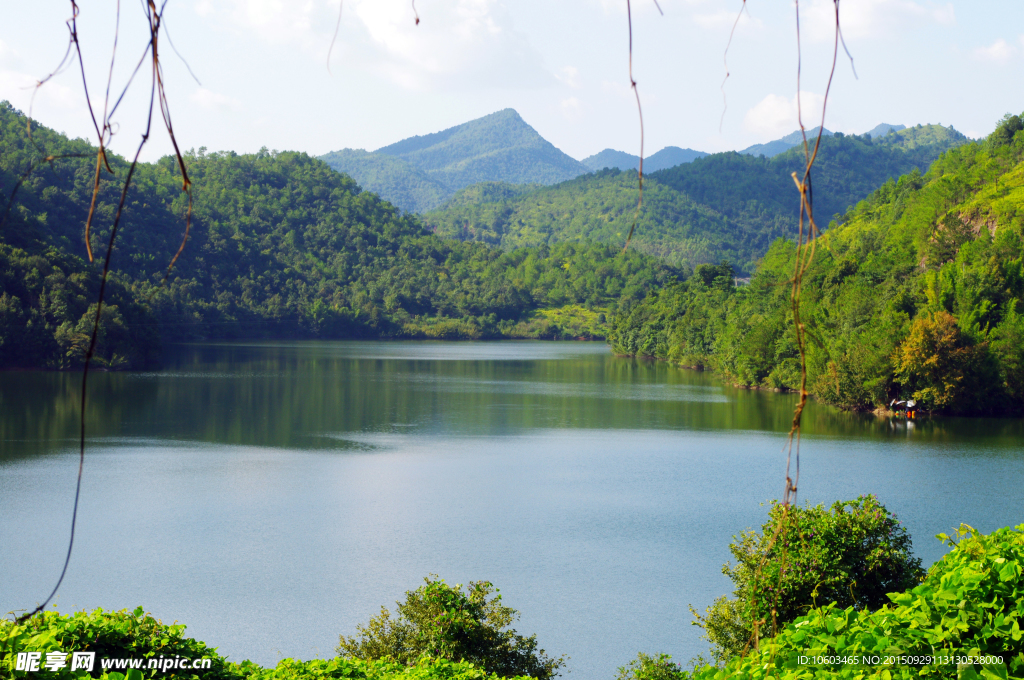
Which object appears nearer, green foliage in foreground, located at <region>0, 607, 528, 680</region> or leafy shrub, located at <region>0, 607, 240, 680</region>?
green foliage in foreground, located at <region>0, 607, 528, 680</region>

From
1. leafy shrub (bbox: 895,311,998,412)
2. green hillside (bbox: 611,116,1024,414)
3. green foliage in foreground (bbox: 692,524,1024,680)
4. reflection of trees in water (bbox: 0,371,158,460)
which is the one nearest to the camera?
green foliage in foreground (bbox: 692,524,1024,680)

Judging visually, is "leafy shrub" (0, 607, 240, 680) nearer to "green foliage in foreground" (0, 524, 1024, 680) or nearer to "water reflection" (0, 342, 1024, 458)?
"green foliage in foreground" (0, 524, 1024, 680)

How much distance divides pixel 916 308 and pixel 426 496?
27.8 metres

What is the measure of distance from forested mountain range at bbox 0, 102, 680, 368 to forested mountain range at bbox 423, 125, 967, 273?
26495mm

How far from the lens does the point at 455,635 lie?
9188 mm

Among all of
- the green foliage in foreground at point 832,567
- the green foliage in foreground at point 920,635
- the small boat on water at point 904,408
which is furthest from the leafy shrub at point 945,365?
the green foliage in foreground at point 920,635

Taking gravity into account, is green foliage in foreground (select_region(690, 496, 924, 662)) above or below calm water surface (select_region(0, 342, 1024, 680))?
above

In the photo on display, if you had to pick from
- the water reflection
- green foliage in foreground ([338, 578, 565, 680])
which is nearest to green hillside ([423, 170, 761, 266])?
the water reflection

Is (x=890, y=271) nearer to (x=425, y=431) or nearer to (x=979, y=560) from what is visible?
(x=425, y=431)

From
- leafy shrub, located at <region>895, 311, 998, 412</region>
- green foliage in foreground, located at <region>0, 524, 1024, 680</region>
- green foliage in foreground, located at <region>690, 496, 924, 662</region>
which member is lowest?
green foliage in foreground, located at <region>690, 496, 924, 662</region>

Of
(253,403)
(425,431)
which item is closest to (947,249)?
(425,431)

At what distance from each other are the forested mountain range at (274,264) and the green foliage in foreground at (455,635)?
4699 cm

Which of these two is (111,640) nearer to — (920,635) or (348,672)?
(348,672)

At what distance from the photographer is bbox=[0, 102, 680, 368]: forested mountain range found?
211 feet
